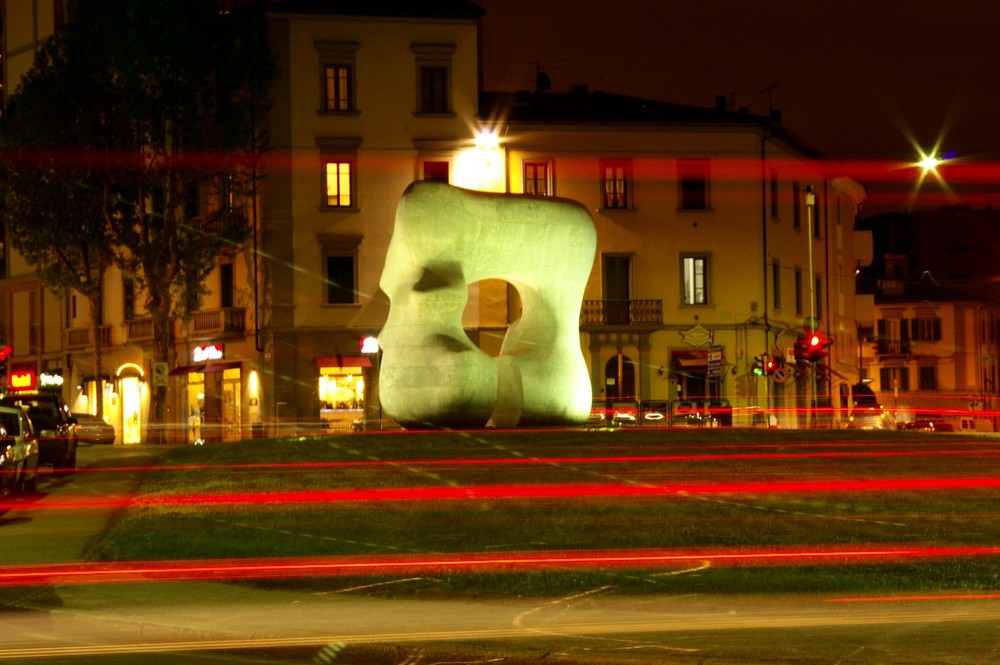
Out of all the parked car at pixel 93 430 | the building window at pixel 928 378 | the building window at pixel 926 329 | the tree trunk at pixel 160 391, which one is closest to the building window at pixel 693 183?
the tree trunk at pixel 160 391

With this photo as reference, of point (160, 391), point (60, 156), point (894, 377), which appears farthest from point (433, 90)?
point (894, 377)

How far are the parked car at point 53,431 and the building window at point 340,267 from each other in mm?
23254

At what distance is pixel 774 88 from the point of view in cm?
7194

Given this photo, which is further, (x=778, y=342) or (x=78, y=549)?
(x=778, y=342)

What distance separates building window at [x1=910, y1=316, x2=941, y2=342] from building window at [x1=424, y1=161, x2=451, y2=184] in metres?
48.8

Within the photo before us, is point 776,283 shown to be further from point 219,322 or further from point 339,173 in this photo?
point 219,322

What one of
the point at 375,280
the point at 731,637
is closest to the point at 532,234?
the point at 731,637

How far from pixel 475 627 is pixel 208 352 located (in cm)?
4726

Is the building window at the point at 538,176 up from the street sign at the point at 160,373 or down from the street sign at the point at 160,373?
up

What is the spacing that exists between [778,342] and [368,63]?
2103cm

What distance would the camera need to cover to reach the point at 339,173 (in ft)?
189

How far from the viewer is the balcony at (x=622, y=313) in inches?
2365

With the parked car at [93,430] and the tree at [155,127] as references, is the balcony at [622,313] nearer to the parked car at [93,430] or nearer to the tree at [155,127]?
the tree at [155,127]

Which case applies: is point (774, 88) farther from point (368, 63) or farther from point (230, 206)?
point (230, 206)
